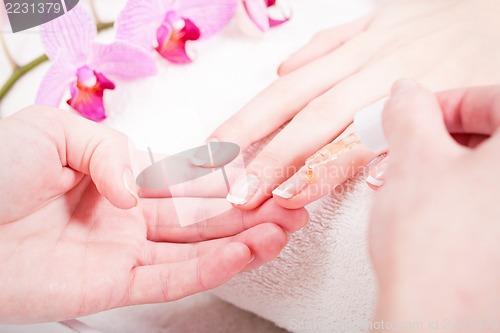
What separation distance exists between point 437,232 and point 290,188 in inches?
11.1

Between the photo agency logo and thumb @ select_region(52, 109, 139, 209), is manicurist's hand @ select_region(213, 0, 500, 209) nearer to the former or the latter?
thumb @ select_region(52, 109, 139, 209)

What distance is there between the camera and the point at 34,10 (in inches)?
32.7

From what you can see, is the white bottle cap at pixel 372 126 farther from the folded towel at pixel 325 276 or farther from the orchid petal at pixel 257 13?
the orchid petal at pixel 257 13

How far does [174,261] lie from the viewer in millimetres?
696

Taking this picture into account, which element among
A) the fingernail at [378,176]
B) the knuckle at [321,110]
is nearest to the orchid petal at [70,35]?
the knuckle at [321,110]

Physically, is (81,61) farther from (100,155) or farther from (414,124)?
(414,124)

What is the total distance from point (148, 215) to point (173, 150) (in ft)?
0.32

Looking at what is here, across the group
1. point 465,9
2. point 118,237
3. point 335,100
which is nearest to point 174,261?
point 118,237

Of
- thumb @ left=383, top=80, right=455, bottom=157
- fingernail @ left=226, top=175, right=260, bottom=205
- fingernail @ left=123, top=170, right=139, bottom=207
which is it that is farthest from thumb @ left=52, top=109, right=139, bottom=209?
thumb @ left=383, top=80, right=455, bottom=157

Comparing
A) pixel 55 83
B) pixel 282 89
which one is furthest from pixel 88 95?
pixel 282 89

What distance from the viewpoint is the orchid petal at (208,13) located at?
930mm

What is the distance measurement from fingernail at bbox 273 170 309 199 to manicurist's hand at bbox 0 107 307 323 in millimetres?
26

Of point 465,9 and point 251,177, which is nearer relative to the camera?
point 251,177

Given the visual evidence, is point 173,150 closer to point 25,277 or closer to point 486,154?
point 25,277
